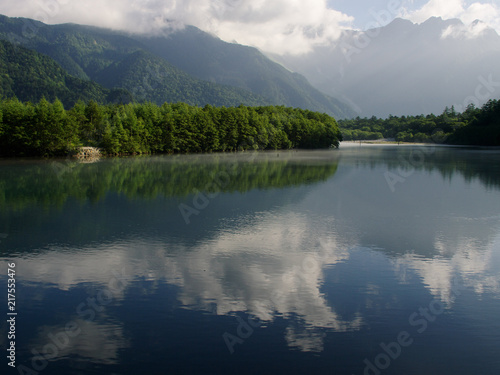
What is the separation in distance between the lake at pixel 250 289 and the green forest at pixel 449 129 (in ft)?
334

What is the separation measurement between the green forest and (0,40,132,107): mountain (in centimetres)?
10459

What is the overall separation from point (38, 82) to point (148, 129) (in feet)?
313

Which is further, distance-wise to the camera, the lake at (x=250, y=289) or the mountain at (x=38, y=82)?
the mountain at (x=38, y=82)

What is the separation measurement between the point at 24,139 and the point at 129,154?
51.4 feet

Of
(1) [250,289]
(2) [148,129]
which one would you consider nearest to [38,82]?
(2) [148,129]

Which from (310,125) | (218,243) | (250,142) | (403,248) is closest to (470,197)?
(403,248)

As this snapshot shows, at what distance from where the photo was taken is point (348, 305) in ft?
29.7

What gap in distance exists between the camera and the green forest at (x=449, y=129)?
10894cm

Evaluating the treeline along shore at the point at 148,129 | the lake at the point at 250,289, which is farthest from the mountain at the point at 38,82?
the lake at the point at 250,289

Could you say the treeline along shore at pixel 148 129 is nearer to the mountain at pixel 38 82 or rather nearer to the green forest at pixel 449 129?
the green forest at pixel 449 129

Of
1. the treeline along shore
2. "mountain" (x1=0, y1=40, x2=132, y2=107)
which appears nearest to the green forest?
the treeline along shore

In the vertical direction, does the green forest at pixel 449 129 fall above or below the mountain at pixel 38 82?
below

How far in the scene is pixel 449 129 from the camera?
146m

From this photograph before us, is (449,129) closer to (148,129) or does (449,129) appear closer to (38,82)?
(148,129)
